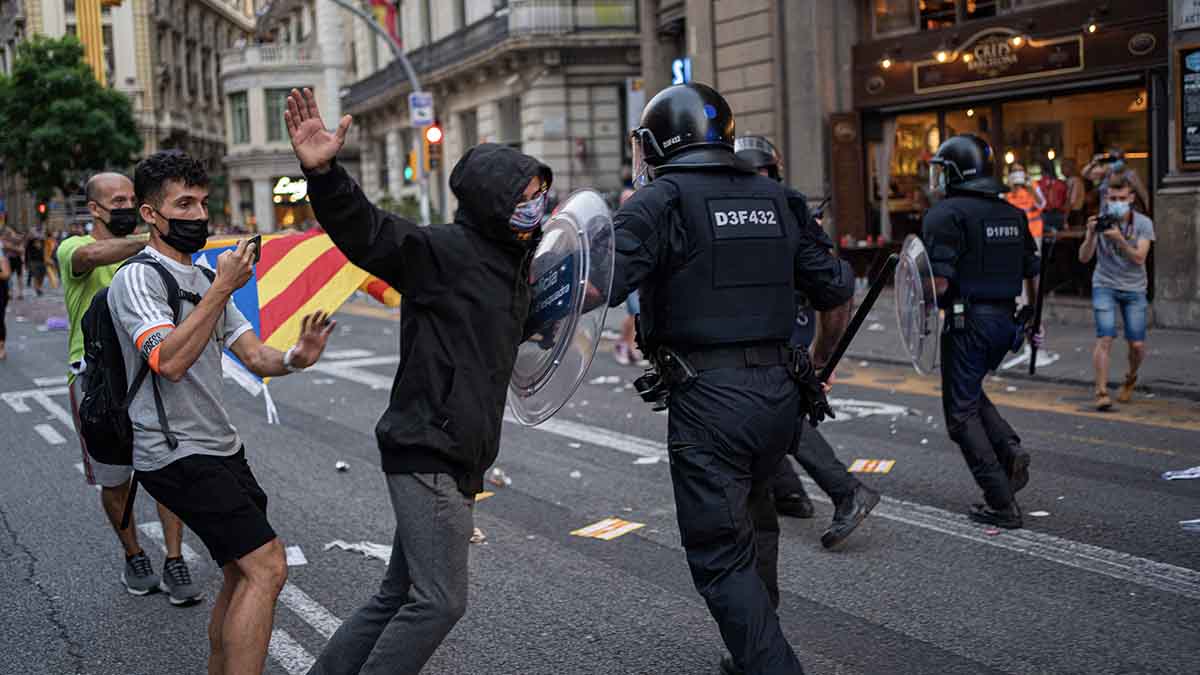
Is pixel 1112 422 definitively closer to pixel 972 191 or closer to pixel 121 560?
pixel 972 191

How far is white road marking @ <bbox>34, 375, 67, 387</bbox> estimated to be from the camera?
1377 centimetres

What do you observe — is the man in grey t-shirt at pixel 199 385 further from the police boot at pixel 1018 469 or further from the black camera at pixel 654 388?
the police boot at pixel 1018 469

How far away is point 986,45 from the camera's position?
16.6m

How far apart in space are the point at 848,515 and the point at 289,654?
8.98 ft

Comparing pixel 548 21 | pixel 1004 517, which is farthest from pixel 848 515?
pixel 548 21

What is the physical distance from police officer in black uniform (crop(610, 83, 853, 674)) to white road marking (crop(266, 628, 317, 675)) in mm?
1697

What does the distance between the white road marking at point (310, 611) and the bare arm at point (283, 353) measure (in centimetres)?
135

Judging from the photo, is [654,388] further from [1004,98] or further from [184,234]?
[1004,98]

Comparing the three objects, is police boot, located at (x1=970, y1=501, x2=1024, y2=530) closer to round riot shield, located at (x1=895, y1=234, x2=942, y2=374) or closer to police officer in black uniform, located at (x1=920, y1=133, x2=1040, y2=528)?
police officer in black uniform, located at (x1=920, y1=133, x2=1040, y2=528)

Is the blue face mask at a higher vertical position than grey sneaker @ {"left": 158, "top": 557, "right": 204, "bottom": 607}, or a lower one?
higher

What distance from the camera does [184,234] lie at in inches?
158

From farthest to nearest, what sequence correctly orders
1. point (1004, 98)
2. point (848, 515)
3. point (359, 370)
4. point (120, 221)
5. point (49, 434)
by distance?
point (1004, 98) < point (359, 370) < point (49, 434) < point (848, 515) < point (120, 221)

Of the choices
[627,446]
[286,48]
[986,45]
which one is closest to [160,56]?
[286,48]

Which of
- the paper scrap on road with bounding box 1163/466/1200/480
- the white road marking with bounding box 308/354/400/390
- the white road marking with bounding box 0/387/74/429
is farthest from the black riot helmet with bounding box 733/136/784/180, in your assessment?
the white road marking with bounding box 0/387/74/429
